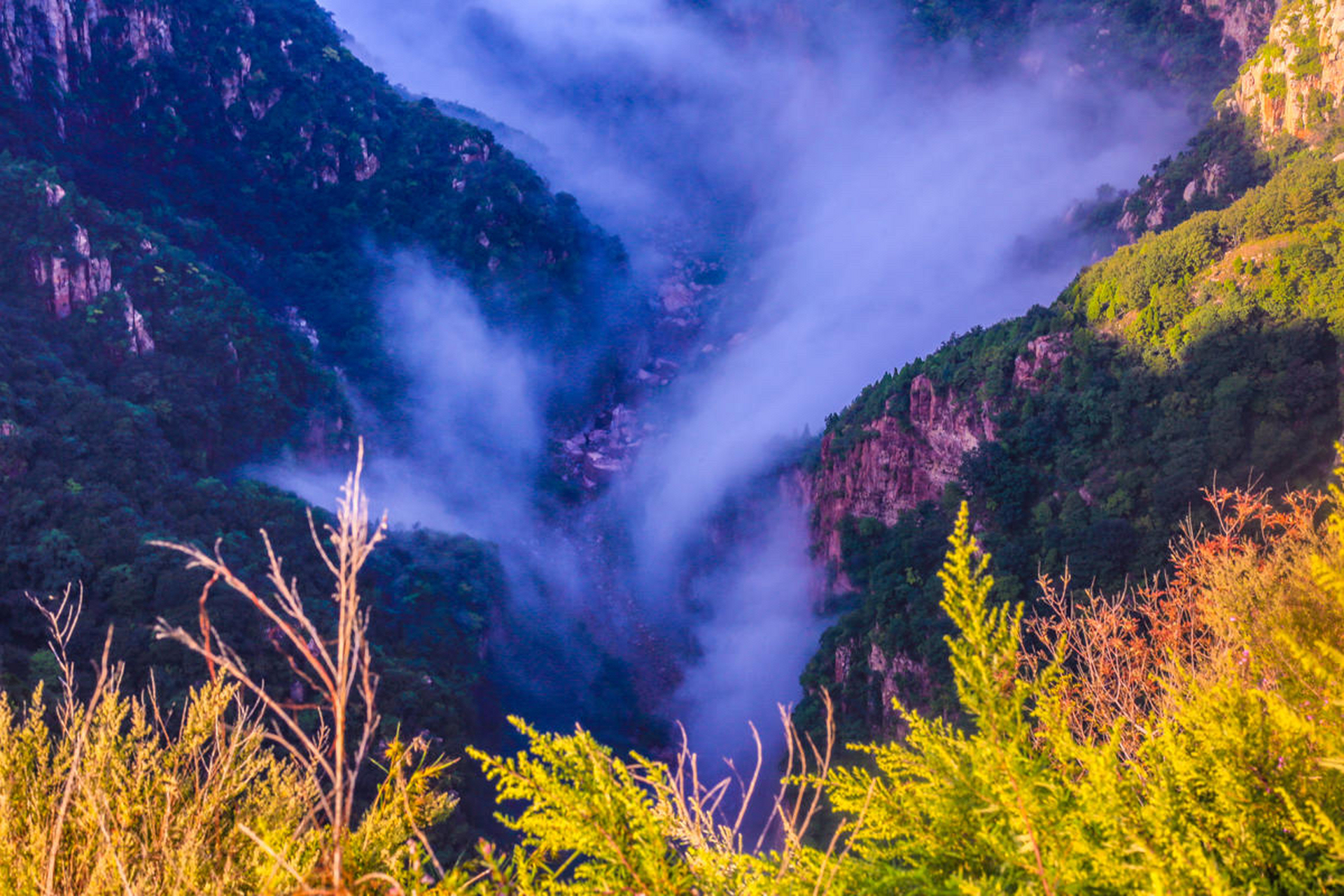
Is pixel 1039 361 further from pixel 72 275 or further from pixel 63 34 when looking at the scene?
pixel 63 34

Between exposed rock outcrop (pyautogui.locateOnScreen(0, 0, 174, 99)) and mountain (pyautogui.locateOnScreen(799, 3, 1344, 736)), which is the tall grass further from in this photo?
exposed rock outcrop (pyautogui.locateOnScreen(0, 0, 174, 99))

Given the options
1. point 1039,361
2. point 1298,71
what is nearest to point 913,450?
point 1039,361

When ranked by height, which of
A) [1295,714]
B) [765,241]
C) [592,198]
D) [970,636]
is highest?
[592,198]

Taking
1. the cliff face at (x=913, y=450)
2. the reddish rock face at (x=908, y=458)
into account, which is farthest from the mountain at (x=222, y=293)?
the reddish rock face at (x=908, y=458)

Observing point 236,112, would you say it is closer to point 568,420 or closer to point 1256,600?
point 568,420

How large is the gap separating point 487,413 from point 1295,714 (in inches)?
2399

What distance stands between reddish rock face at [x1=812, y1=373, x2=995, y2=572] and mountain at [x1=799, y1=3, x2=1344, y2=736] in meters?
0.08

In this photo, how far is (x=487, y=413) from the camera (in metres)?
61.1

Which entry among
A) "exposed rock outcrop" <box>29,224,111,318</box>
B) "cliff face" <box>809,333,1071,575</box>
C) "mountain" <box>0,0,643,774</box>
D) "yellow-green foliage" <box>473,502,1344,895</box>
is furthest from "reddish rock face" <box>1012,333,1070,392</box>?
"exposed rock outcrop" <box>29,224,111,318</box>

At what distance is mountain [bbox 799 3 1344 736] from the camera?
18.2m

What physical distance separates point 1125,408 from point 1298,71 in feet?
52.6

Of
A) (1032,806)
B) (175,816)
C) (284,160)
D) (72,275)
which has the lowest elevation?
(1032,806)

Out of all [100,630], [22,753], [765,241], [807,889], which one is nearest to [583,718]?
[100,630]

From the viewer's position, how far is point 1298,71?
86.6ft
